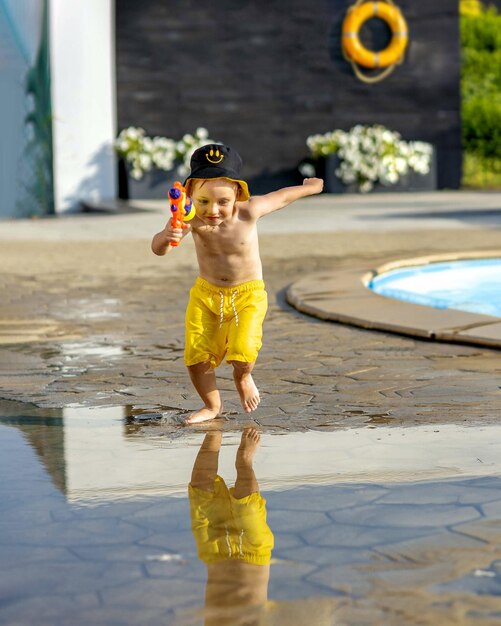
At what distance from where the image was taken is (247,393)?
508 cm

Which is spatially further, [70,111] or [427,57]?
[427,57]

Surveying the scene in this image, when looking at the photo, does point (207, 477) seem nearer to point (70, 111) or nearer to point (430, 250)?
point (430, 250)

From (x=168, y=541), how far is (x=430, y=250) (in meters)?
9.25

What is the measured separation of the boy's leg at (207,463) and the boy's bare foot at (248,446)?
0.26 feet

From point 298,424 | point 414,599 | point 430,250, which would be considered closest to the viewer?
point 414,599

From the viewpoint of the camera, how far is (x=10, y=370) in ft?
20.9

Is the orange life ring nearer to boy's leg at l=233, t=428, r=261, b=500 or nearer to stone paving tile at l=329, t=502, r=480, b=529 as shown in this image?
boy's leg at l=233, t=428, r=261, b=500

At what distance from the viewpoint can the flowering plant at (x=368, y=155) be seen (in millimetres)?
21172

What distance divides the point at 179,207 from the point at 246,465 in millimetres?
967

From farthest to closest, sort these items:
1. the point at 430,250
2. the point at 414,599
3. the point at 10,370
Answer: the point at 430,250 → the point at 10,370 → the point at 414,599

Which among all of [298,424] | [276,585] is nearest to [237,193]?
[298,424]

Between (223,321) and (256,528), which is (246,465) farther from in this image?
(223,321)

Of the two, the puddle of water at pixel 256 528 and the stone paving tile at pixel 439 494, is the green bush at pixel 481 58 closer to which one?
the puddle of water at pixel 256 528

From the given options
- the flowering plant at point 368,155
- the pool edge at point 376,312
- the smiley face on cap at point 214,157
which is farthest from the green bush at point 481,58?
the smiley face on cap at point 214,157
